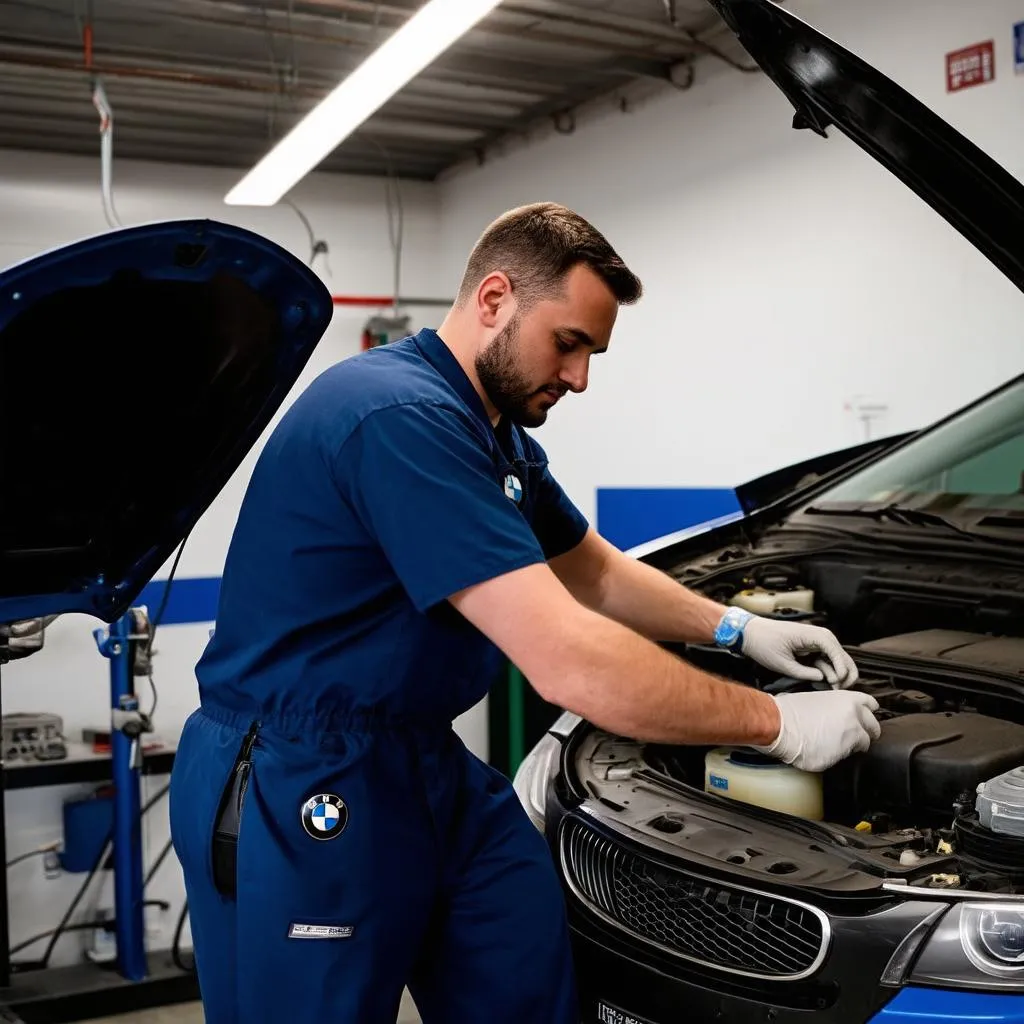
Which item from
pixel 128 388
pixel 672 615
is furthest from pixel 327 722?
pixel 672 615

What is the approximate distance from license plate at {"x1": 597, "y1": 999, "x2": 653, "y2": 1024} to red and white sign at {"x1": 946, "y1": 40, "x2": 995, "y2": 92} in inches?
125

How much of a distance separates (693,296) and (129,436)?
3806 mm

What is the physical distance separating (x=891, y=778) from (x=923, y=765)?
0.06 m

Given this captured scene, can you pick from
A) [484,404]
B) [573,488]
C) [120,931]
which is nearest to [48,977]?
[120,931]

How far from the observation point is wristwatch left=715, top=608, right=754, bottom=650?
7.23 feet

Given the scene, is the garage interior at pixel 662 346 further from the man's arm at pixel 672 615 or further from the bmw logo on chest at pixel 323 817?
the bmw logo on chest at pixel 323 817

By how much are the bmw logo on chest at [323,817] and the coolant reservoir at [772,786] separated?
2.15 feet

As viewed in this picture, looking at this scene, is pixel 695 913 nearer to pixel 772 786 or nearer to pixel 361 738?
pixel 772 786

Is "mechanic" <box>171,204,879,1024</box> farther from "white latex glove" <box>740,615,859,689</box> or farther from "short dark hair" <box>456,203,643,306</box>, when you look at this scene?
"white latex glove" <box>740,615,859,689</box>

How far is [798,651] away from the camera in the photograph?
216 centimetres

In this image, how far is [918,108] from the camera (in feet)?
5.72

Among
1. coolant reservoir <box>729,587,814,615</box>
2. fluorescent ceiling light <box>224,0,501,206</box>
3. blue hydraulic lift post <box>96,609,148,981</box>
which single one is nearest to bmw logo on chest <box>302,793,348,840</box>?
coolant reservoir <box>729,587,814,615</box>

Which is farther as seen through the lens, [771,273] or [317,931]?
[771,273]

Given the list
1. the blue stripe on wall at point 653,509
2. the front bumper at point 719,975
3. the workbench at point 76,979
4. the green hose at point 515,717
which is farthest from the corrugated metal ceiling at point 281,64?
the front bumper at point 719,975
